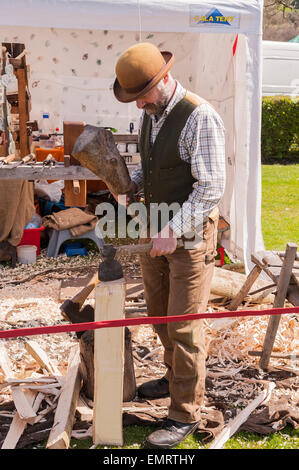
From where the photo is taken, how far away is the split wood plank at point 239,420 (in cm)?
290

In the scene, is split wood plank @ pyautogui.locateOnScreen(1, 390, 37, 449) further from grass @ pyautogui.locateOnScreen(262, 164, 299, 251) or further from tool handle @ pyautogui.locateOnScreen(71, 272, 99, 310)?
grass @ pyautogui.locateOnScreen(262, 164, 299, 251)

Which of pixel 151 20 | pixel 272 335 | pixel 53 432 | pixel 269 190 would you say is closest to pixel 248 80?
pixel 151 20

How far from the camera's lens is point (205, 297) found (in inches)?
113

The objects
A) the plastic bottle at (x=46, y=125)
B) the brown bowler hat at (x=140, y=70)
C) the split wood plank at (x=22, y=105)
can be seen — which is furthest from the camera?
the plastic bottle at (x=46, y=125)

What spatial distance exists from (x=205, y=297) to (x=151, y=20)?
125 inches

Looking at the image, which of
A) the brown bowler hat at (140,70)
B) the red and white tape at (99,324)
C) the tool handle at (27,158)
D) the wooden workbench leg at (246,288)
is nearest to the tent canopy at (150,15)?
the tool handle at (27,158)

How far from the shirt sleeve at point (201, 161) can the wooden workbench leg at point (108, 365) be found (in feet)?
1.54

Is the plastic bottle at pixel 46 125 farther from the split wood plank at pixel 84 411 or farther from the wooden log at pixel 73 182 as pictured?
the split wood plank at pixel 84 411

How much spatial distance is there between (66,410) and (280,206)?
19.9 ft

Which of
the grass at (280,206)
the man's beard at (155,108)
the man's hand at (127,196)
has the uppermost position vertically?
the man's beard at (155,108)

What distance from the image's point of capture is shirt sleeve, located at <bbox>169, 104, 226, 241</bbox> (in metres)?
2.57

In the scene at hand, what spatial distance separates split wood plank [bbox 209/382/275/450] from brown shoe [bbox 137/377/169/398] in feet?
1.64

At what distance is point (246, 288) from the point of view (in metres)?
4.35

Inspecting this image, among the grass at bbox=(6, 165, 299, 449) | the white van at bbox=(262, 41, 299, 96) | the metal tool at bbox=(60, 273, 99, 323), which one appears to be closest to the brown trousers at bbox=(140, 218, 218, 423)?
the grass at bbox=(6, 165, 299, 449)
